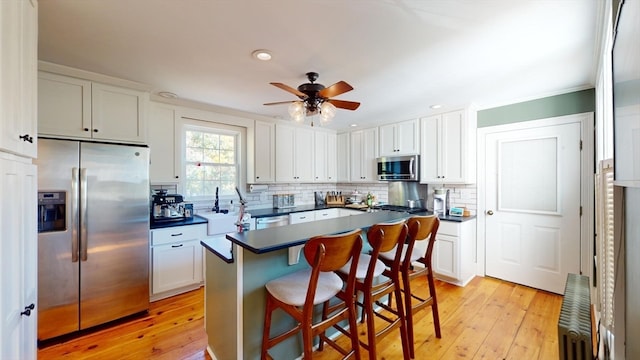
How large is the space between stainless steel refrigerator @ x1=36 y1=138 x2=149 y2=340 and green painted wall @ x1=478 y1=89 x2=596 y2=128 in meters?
4.19

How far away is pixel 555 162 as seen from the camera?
9.88 feet

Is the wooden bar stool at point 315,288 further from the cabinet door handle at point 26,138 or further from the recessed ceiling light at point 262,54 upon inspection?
the recessed ceiling light at point 262,54

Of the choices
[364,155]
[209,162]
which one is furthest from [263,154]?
[364,155]

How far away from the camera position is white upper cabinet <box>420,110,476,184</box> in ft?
11.4

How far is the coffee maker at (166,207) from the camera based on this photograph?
3.07 m

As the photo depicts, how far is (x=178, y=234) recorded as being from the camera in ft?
9.66

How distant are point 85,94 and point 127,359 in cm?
231

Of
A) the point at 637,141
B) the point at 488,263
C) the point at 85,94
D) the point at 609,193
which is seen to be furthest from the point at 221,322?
the point at 488,263

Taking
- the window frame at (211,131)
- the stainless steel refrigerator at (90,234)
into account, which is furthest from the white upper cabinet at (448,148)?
the stainless steel refrigerator at (90,234)

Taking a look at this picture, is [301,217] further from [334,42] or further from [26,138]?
[26,138]

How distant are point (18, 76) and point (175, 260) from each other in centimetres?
231

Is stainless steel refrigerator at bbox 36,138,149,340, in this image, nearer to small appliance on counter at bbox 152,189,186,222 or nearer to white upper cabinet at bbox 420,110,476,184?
small appliance on counter at bbox 152,189,186,222

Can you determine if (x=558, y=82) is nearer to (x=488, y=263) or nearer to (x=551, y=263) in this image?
(x=551, y=263)

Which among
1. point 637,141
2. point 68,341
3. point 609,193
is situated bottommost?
point 68,341
